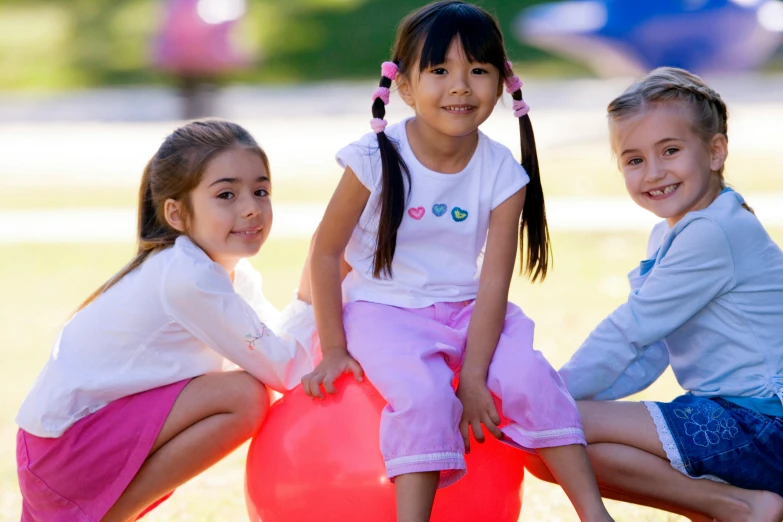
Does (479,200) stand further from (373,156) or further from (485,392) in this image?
(485,392)

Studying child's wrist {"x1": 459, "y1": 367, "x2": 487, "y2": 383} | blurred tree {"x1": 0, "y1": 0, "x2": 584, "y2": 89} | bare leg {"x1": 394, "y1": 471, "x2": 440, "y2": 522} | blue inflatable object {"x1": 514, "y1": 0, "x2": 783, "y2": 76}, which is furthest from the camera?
blurred tree {"x1": 0, "y1": 0, "x2": 584, "y2": 89}

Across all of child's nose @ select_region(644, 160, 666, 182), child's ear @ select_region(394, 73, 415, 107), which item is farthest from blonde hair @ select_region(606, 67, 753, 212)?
child's ear @ select_region(394, 73, 415, 107)

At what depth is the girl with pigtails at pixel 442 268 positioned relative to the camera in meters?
3.39

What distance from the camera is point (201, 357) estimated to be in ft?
12.4

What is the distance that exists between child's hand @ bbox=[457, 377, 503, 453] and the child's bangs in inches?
41.4

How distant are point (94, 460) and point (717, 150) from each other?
234 centimetres

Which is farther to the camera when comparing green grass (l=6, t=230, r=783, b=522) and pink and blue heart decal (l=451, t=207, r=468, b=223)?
green grass (l=6, t=230, r=783, b=522)

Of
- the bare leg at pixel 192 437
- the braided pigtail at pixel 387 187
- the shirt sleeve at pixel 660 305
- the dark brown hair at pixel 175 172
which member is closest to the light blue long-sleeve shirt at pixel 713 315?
the shirt sleeve at pixel 660 305

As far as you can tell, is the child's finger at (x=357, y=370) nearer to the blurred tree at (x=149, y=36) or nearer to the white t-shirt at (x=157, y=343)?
the white t-shirt at (x=157, y=343)

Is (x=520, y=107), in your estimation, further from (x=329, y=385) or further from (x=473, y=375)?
(x=329, y=385)

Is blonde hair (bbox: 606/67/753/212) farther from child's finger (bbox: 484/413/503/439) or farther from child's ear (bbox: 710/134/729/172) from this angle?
child's finger (bbox: 484/413/503/439)

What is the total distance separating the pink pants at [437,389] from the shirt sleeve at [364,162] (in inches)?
17.1

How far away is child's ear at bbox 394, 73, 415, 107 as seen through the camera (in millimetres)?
3734

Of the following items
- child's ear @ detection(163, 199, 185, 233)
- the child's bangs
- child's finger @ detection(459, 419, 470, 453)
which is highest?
the child's bangs
